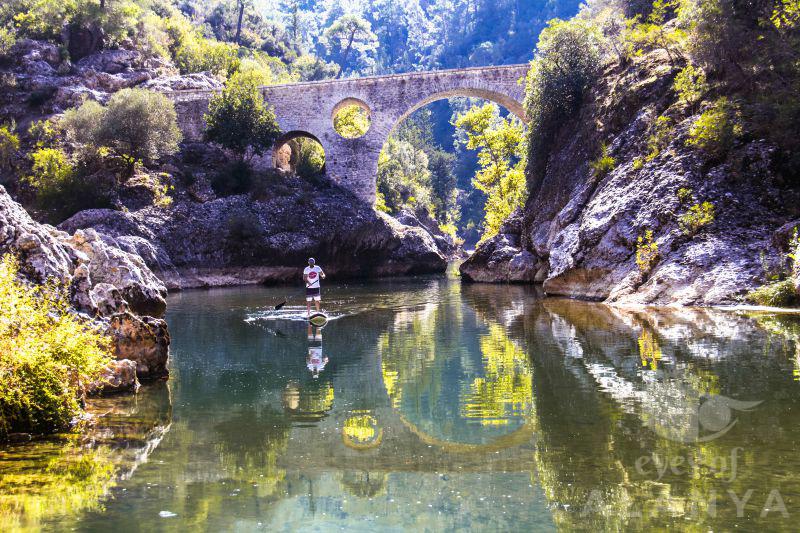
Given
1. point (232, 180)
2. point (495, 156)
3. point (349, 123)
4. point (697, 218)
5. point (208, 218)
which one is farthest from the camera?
point (349, 123)

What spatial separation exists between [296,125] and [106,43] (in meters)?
15.9

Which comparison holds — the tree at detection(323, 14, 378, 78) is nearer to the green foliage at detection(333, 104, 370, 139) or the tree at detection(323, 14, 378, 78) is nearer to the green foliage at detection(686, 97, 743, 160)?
the green foliage at detection(333, 104, 370, 139)

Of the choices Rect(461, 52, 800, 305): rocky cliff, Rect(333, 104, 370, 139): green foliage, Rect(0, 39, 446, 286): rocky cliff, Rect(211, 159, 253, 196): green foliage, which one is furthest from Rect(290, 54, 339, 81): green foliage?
Rect(461, 52, 800, 305): rocky cliff

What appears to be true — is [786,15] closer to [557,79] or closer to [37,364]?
[557,79]

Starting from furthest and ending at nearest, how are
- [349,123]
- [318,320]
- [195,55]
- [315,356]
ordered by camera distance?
1. [349,123]
2. [195,55]
3. [318,320]
4. [315,356]

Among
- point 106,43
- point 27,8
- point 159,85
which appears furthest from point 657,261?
point 27,8

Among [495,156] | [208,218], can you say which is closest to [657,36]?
[495,156]

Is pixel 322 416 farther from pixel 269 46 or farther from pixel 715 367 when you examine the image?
pixel 269 46

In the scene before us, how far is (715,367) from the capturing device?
928cm

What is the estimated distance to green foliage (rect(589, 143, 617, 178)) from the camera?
2275 cm

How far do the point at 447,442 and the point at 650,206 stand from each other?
1428 centimetres

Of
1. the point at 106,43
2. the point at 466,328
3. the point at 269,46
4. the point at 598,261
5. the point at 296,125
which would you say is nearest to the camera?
the point at 466,328

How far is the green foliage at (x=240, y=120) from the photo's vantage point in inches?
1626

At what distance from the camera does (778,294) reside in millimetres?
14609
